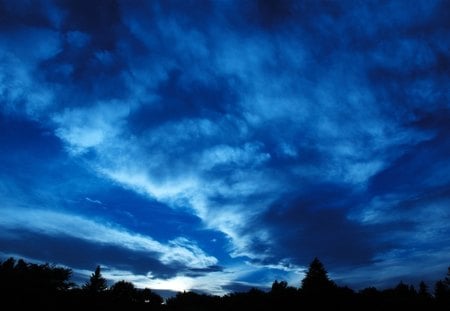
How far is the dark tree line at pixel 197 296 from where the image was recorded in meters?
35.9

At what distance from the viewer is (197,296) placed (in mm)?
75188

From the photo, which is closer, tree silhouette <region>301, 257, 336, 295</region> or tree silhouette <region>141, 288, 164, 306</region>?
tree silhouette <region>301, 257, 336, 295</region>

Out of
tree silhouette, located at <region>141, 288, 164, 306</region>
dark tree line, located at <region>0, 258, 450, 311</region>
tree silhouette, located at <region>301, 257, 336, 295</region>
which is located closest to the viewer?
dark tree line, located at <region>0, 258, 450, 311</region>

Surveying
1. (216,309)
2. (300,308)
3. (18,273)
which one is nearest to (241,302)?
(216,309)

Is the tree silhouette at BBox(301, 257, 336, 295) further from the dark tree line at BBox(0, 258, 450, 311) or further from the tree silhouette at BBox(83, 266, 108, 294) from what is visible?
the tree silhouette at BBox(83, 266, 108, 294)

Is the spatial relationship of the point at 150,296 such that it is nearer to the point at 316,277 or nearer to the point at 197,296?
the point at 197,296

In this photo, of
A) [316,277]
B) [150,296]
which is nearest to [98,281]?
[150,296]

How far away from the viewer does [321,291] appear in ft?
185

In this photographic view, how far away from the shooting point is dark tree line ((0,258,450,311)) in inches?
1412

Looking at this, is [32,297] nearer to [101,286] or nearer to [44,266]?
[44,266]

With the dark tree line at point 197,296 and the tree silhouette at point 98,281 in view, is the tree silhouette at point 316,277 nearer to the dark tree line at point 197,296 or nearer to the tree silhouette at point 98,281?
the dark tree line at point 197,296

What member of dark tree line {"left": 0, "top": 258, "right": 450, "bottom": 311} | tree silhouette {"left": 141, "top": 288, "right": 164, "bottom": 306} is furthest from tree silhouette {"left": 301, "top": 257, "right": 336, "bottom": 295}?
tree silhouette {"left": 141, "top": 288, "right": 164, "bottom": 306}

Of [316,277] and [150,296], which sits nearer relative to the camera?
[316,277]

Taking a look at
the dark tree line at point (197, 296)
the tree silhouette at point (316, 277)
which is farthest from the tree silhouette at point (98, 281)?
the tree silhouette at point (316, 277)
